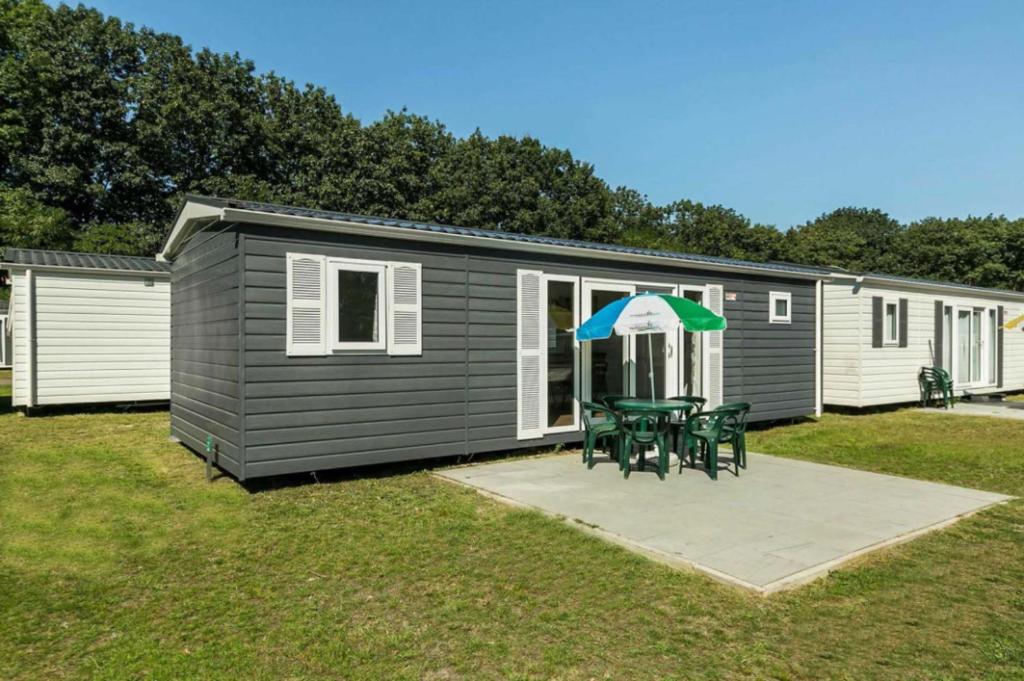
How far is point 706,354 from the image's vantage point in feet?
29.0

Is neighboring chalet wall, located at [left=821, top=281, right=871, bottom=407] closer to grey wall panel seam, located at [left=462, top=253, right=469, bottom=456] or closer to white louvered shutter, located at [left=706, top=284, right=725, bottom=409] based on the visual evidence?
white louvered shutter, located at [left=706, top=284, right=725, bottom=409]

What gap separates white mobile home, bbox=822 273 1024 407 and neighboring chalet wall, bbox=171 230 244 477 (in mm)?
9985

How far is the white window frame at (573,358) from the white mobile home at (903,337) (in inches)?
240

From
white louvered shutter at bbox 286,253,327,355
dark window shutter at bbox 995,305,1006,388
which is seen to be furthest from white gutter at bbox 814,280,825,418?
white louvered shutter at bbox 286,253,327,355

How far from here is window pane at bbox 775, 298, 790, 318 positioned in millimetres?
10008

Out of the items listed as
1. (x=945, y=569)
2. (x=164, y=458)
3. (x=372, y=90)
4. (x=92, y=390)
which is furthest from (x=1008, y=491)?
(x=372, y=90)

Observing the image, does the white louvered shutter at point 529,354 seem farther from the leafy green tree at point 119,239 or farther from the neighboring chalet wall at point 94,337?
the leafy green tree at point 119,239

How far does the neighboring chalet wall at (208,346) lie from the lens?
5.68m

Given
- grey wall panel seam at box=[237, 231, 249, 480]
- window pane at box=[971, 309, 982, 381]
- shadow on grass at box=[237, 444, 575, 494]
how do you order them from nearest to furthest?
grey wall panel seam at box=[237, 231, 249, 480] → shadow on grass at box=[237, 444, 575, 494] → window pane at box=[971, 309, 982, 381]

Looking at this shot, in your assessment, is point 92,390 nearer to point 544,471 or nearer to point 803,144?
point 544,471

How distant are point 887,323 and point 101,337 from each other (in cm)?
1428

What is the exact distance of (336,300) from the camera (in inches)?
235

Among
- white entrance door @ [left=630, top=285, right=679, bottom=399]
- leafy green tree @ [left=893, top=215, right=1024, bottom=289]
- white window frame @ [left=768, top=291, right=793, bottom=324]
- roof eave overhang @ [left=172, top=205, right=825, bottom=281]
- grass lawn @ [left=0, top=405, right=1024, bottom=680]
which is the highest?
leafy green tree @ [left=893, top=215, right=1024, bottom=289]

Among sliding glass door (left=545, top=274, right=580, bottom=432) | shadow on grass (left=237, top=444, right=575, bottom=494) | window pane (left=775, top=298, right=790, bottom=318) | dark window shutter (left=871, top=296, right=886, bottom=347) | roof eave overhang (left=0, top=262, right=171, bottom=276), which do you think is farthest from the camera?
dark window shutter (left=871, top=296, right=886, bottom=347)
